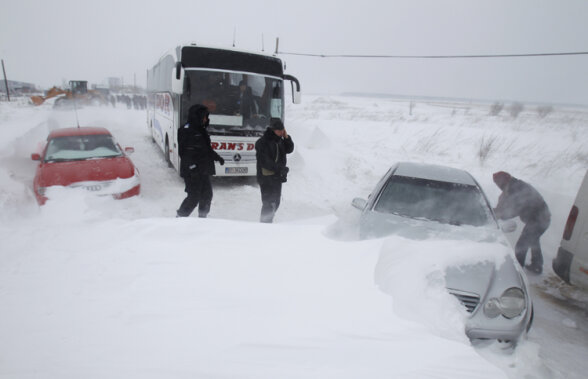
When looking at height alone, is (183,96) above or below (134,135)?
above

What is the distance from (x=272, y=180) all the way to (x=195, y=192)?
1203mm

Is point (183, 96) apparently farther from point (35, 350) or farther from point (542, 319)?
point (542, 319)

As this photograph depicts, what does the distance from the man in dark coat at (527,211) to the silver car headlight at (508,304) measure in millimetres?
2667

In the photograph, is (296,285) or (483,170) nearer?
(296,285)

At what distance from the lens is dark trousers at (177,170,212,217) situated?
16.1ft

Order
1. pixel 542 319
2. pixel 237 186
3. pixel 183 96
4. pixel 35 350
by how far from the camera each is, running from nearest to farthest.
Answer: pixel 35 350 → pixel 542 319 → pixel 183 96 → pixel 237 186

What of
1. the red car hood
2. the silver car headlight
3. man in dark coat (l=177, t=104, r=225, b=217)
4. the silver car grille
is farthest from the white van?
the red car hood

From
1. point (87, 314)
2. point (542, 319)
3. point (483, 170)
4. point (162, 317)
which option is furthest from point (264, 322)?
point (483, 170)

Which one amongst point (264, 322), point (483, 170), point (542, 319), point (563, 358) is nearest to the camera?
point (264, 322)

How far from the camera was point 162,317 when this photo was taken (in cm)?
179

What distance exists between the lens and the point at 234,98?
26.3 ft

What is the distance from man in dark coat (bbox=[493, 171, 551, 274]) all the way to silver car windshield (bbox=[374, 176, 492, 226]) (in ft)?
4.34

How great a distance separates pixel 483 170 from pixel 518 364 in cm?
994

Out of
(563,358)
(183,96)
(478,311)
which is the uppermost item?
(183,96)
